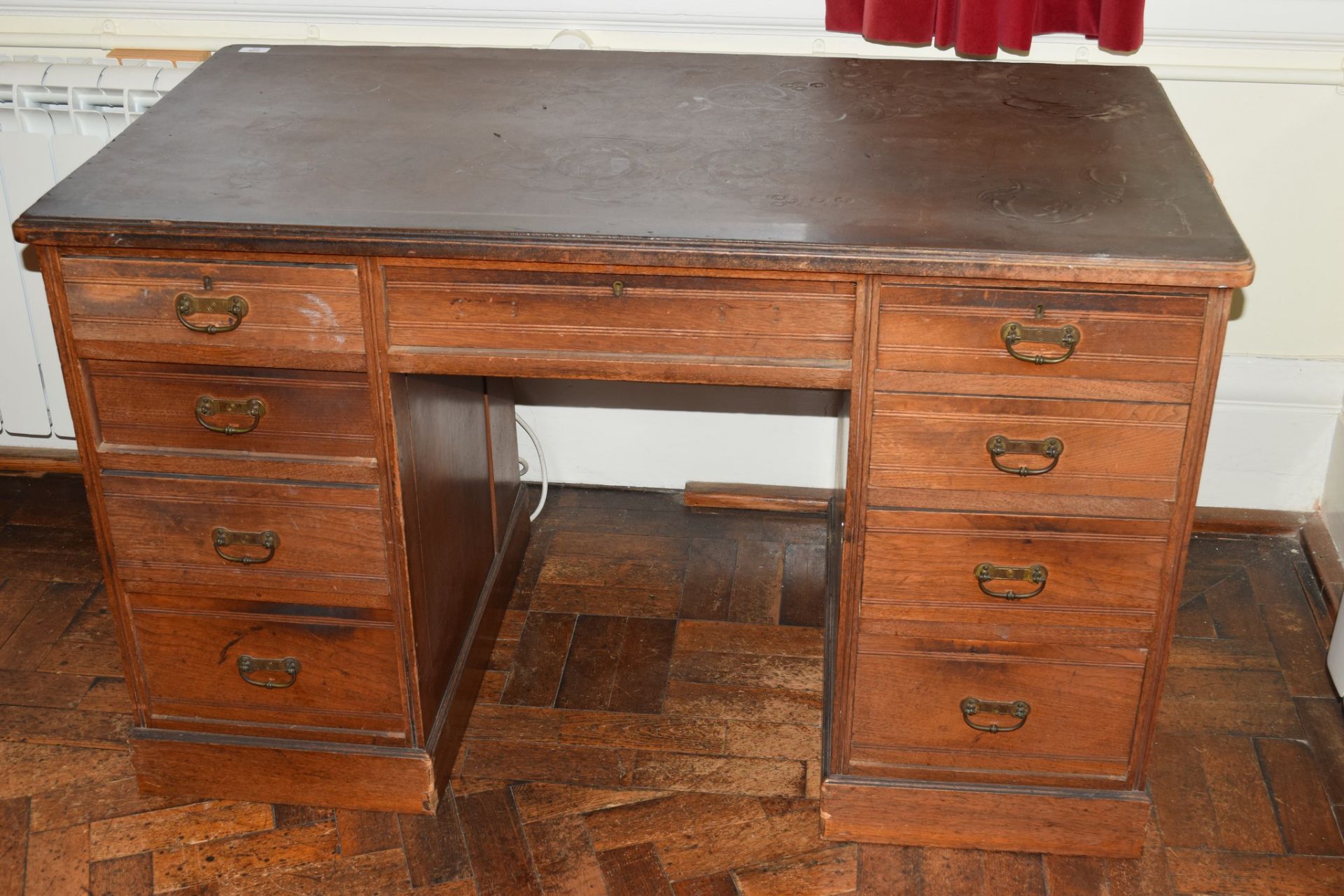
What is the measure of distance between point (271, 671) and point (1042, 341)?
3.92 feet

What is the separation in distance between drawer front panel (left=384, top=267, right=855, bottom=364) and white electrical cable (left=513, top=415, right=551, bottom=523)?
3.20ft

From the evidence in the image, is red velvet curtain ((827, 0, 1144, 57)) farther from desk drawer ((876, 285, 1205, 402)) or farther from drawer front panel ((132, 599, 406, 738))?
drawer front panel ((132, 599, 406, 738))

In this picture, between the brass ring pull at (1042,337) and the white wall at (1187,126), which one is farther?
the white wall at (1187,126)

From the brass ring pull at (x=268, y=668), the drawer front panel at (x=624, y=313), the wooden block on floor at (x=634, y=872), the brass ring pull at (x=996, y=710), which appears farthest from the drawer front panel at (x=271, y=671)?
the brass ring pull at (x=996, y=710)

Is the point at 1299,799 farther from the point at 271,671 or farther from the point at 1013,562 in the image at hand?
the point at 271,671

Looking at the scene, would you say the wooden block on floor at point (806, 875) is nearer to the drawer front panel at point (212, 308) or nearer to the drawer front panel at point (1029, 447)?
the drawer front panel at point (1029, 447)

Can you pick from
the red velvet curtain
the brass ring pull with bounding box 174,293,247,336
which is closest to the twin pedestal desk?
the brass ring pull with bounding box 174,293,247,336

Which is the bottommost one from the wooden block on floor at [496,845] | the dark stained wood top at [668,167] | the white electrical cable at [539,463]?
the wooden block on floor at [496,845]

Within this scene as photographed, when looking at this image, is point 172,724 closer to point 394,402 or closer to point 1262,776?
point 394,402

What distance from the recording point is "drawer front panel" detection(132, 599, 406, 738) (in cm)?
202

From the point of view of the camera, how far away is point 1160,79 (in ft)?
8.06

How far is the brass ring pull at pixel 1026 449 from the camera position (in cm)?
176

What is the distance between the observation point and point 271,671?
204 cm

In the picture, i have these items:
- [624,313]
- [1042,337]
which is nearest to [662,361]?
[624,313]
